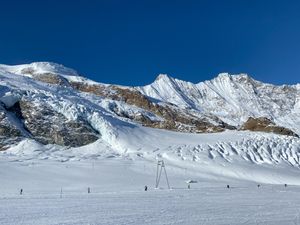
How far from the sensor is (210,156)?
64250 millimetres

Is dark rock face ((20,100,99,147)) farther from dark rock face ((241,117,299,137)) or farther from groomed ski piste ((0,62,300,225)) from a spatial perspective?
dark rock face ((241,117,299,137))

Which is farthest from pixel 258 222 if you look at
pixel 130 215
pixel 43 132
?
pixel 43 132

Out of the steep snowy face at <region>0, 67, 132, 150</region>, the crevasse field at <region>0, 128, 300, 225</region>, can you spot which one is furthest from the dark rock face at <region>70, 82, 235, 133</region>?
the steep snowy face at <region>0, 67, 132, 150</region>

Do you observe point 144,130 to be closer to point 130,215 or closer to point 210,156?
point 210,156

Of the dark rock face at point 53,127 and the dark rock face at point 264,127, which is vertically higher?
the dark rock face at point 264,127

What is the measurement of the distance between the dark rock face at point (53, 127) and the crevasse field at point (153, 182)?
6.80 feet

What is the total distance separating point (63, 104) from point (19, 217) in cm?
5146

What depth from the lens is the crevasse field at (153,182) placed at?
78.3 feet

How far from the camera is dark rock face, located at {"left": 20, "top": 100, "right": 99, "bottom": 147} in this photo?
66062 millimetres

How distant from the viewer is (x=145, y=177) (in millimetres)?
53000

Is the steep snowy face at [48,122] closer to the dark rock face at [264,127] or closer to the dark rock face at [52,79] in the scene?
the dark rock face at [264,127]

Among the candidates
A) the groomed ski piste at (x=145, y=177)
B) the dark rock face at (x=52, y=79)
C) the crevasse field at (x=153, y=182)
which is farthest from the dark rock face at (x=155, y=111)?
the crevasse field at (x=153, y=182)

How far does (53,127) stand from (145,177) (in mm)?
20821

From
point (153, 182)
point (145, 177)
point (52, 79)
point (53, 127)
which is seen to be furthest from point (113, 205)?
point (52, 79)
